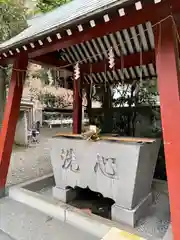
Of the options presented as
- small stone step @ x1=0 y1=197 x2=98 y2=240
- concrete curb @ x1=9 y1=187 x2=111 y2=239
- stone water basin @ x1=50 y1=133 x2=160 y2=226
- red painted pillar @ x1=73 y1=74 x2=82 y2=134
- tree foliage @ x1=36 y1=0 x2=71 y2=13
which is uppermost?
tree foliage @ x1=36 y1=0 x2=71 y2=13

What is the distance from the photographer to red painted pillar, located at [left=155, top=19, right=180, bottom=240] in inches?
92.4

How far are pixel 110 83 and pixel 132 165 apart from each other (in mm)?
3850

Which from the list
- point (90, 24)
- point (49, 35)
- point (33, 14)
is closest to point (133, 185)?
point (90, 24)

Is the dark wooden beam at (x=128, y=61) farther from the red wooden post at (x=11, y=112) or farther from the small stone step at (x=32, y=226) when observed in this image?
the small stone step at (x=32, y=226)

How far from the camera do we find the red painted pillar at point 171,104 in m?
2.35

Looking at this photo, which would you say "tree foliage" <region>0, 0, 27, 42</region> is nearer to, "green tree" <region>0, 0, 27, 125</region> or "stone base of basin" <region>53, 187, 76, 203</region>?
"green tree" <region>0, 0, 27, 125</region>

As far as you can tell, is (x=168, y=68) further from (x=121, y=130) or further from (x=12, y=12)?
(x=12, y=12)

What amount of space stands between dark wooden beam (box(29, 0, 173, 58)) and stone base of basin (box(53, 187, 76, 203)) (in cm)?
255

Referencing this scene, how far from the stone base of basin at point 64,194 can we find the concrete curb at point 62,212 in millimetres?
259

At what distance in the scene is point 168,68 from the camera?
2.46 meters

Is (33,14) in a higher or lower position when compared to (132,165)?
higher

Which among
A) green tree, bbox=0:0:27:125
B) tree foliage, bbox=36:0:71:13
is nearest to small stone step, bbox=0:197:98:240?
green tree, bbox=0:0:27:125

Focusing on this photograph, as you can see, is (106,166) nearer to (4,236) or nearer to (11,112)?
(4,236)

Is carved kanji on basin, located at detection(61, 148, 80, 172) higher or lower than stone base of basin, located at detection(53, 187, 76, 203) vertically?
higher
